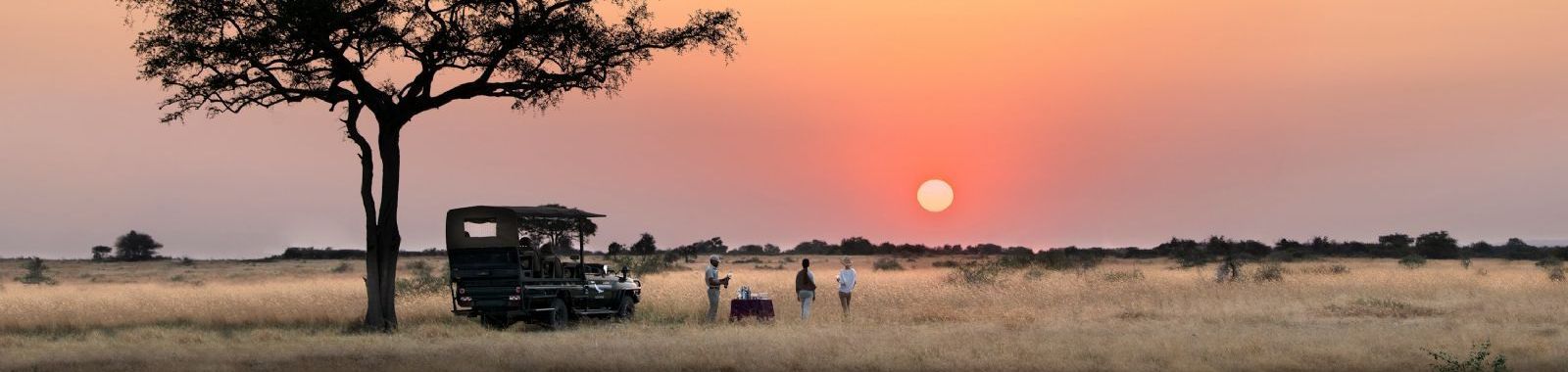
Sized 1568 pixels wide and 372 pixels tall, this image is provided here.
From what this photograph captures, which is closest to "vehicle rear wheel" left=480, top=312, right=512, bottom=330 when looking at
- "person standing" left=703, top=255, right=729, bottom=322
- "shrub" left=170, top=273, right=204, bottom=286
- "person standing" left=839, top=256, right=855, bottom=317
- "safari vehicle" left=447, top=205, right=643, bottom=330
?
"safari vehicle" left=447, top=205, right=643, bottom=330

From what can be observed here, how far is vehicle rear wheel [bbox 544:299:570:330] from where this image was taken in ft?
90.8

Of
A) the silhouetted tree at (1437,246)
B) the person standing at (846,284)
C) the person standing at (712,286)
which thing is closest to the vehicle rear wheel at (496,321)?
the person standing at (712,286)

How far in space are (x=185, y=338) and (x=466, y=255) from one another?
5204 millimetres

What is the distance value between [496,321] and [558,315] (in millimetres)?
1316

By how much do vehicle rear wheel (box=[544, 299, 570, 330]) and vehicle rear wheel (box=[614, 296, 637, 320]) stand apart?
1965mm

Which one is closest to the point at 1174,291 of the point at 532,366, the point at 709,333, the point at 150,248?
the point at 709,333

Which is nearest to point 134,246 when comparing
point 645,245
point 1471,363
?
point 645,245

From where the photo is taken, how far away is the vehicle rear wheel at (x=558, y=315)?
27.7 metres

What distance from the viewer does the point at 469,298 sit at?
1110 inches

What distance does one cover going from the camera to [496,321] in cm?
2841

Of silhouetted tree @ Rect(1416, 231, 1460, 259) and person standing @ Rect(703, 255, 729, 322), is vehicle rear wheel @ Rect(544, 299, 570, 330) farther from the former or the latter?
silhouetted tree @ Rect(1416, 231, 1460, 259)

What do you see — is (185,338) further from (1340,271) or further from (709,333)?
(1340,271)

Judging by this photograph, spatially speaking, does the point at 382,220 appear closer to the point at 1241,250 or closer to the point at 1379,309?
the point at 1379,309

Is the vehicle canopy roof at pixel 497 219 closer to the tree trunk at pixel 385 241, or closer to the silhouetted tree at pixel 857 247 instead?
the tree trunk at pixel 385 241
